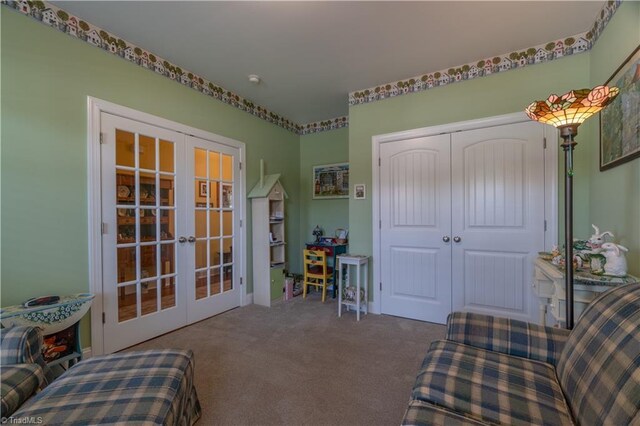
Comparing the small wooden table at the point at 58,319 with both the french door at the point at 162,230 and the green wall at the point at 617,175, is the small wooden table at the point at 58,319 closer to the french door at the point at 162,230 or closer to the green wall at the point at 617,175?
the french door at the point at 162,230

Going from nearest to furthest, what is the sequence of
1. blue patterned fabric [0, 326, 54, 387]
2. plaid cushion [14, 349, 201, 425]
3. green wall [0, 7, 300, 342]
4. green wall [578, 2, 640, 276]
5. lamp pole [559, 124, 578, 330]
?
plaid cushion [14, 349, 201, 425] < blue patterned fabric [0, 326, 54, 387] < lamp pole [559, 124, 578, 330] < green wall [578, 2, 640, 276] < green wall [0, 7, 300, 342]

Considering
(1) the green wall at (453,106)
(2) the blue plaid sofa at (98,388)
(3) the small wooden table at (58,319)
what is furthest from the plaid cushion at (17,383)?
(1) the green wall at (453,106)

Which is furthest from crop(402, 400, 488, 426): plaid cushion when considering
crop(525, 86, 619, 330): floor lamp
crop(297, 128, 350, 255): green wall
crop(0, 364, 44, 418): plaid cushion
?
crop(297, 128, 350, 255): green wall

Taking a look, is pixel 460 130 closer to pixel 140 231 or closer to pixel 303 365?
pixel 303 365

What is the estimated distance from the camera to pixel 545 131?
2.40 m

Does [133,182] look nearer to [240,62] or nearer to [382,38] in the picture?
[240,62]

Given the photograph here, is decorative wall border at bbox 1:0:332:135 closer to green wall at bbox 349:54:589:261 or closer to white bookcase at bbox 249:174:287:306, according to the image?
white bookcase at bbox 249:174:287:306

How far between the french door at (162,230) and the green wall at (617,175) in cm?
336

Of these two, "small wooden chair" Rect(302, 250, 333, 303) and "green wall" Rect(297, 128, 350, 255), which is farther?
"green wall" Rect(297, 128, 350, 255)

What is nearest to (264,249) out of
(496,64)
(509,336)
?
(509,336)

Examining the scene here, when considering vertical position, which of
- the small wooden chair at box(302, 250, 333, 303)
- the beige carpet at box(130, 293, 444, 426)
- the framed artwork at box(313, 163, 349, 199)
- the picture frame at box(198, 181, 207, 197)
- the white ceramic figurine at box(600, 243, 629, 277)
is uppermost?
the framed artwork at box(313, 163, 349, 199)

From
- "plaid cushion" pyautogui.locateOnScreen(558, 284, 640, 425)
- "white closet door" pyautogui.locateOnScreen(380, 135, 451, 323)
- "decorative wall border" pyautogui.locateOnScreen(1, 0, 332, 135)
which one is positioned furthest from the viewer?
"white closet door" pyautogui.locateOnScreen(380, 135, 451, 323)

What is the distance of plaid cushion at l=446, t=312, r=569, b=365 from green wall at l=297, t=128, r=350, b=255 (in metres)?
2.80

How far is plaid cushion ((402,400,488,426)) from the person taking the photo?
0.89 m
